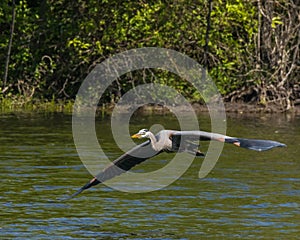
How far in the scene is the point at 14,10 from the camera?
25.8 meters

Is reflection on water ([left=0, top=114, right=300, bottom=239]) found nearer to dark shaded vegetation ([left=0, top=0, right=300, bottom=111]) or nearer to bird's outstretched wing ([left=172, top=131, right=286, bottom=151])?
bird's outstretched wing ([left=172, top=131, right=286, bottom=151])

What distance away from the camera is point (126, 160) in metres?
12.6

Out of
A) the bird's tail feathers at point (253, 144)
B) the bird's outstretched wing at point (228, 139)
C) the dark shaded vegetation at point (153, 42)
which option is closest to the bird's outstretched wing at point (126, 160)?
the bird's outstretched wing at point (228, 139)

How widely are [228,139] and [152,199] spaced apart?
2713 mm

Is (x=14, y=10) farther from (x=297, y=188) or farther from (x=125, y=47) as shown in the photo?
(x=297, y=188)

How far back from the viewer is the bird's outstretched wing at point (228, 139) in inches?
420

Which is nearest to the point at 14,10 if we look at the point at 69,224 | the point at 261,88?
the point at 261,88

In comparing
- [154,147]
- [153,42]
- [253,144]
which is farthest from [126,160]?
[153,42]

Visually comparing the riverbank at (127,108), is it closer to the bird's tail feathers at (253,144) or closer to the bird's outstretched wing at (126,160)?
the bird's outstretched wing at (126,160)

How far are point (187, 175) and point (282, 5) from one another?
12.7 meters

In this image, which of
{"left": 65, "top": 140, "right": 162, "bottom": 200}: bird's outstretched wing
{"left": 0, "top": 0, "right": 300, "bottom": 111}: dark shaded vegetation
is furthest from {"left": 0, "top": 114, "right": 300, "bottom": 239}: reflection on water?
{"left": 0, "top": 0, "right": 300, "bottom": 111}: dark shaded vegetation

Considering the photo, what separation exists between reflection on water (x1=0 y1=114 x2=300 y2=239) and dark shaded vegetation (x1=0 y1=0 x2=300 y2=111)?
284 inches

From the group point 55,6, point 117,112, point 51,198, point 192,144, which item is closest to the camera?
point 192,144

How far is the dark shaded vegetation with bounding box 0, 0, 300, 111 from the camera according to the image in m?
26.5
